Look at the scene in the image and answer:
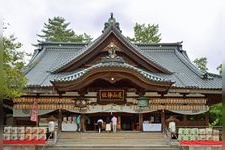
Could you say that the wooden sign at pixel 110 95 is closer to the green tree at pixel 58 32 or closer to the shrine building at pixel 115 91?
the shrine building at pixel 115 91

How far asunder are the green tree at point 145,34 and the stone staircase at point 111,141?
26101mm

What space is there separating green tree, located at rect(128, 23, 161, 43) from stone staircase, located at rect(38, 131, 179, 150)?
2610 cm

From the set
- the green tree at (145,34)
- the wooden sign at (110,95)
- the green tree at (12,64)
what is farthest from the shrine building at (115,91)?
the green tree at (145,34)

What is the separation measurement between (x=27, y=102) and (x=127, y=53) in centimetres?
678

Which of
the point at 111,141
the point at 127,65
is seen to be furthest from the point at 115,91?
the point at 111,141

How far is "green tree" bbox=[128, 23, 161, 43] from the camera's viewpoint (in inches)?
1848

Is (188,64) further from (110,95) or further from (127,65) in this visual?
(127,65)

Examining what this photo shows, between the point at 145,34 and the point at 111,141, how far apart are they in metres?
29.0

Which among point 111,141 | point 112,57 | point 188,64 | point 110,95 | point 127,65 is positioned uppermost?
point 188,64

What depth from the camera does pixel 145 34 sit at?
47.6 meters

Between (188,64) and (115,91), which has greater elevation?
(188,64)

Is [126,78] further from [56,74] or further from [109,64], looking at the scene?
[56,74]

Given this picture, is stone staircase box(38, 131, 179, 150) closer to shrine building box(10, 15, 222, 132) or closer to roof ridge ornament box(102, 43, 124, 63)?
shrine building box(10, 15, 222, 132)

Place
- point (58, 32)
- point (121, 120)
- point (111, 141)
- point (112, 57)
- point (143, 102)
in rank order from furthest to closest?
point (58, 32) < point (121, 120) < point (143, 102) < point (112, 57) < point (111, 141)
